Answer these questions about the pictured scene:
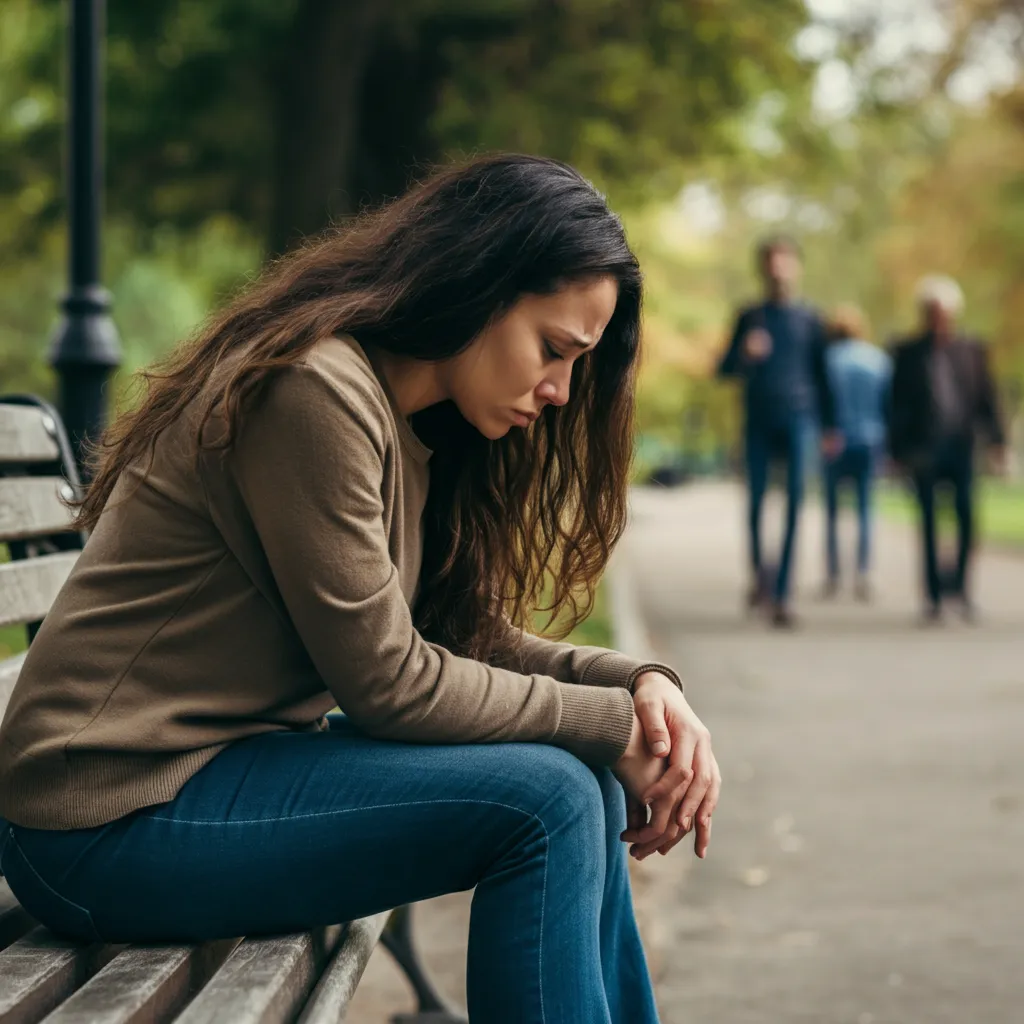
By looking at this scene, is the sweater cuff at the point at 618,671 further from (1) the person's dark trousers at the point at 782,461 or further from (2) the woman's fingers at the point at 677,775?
(1) the person's dark trousers at the point at 782,461

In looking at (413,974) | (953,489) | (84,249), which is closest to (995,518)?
(953,489)

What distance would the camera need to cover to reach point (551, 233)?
2.40m

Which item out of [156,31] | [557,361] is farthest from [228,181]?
[557,361]

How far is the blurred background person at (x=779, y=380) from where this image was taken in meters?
10.4

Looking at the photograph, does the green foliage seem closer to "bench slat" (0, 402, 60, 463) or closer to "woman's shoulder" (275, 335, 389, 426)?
"bench slat" (0, 402, 60, 463)

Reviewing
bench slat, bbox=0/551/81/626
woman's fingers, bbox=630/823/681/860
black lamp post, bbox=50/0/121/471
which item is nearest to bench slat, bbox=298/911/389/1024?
woman's fingers, bbox=630/823/681/860

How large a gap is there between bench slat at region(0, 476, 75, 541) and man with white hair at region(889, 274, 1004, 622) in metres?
8.18

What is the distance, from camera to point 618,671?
2688 mm

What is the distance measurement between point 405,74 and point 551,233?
10.0 meters

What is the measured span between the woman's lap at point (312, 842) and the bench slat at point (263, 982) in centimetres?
5

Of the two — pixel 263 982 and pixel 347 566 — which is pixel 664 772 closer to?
pixel 347 566

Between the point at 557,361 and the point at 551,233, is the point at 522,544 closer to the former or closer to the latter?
the point at 557,361

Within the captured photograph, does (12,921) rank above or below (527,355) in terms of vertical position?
below

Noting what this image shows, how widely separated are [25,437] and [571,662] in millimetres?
1110
